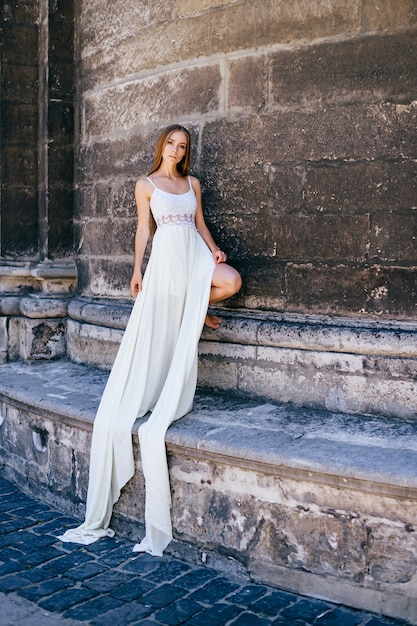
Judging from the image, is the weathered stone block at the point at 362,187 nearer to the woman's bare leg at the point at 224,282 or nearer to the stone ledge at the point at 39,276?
the woman's bare leg at the point at 224,282

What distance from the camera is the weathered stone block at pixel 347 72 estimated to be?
427 centimetres

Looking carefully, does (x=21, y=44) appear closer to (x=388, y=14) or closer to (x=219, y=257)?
(x=219, y=257)

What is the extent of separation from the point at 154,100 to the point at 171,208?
1.13 meters

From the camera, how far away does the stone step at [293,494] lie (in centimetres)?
345

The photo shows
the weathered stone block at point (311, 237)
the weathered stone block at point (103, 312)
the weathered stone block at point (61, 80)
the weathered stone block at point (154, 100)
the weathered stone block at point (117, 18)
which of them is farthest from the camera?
the weathered stone block at point (61, 80)

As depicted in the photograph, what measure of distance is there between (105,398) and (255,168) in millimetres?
1688

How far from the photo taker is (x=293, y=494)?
3705 millimetres

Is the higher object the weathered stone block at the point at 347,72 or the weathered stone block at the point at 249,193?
the weathered stone block at the point at 347,72

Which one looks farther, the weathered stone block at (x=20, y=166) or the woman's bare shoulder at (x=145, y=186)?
the weathered stone block at (x=20, y=166)

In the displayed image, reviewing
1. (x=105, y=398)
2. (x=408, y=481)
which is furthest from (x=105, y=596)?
(x=408, y=481)

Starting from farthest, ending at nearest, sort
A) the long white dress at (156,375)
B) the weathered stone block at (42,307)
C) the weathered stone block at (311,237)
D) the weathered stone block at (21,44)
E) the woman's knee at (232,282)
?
the weathered stone block at (21,44), the weathered stone block at (42,307), the woman's knee at (232,282), the weathered stone block at (311,237), the long white dress at (156,375)

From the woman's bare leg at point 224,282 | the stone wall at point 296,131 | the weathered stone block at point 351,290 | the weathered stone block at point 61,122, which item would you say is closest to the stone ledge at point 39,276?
the weathered stone block at point 61,122

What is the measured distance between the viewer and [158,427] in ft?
13.6

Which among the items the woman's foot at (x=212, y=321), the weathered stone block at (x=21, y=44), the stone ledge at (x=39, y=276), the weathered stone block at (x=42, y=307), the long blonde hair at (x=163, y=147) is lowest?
the weathered stone block at (x=42, y=307)
